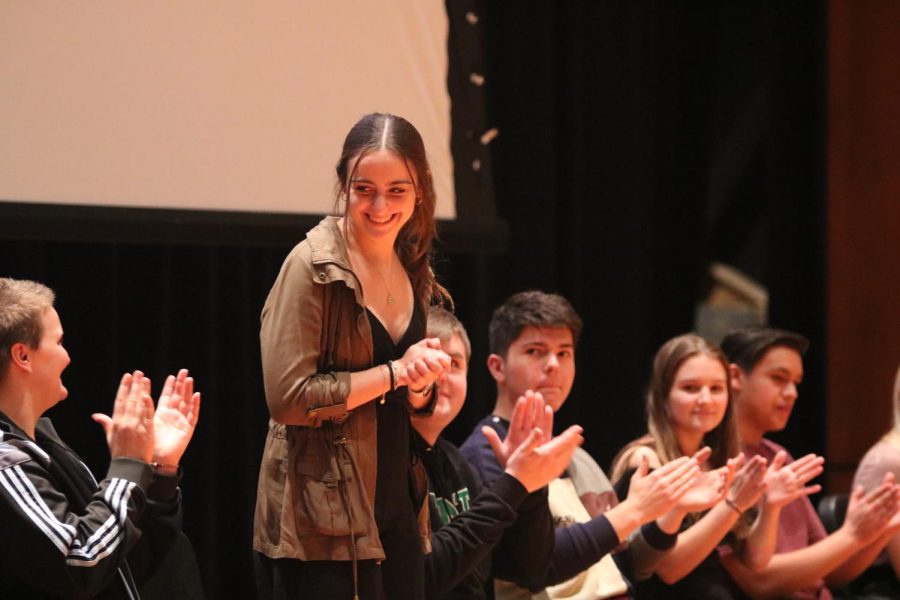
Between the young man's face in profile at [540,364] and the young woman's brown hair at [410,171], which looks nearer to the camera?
the young woman's brown hair at [410,171]

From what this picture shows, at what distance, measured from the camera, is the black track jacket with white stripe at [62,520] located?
6.42ft

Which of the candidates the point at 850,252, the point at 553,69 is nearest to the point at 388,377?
the point at 553,69

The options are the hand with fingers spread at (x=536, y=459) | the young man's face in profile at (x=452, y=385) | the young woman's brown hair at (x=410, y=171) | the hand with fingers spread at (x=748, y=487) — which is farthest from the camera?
the hand with fingers spread at (x=748, y=487)

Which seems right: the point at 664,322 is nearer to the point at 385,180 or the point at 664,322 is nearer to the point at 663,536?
the point at 663,536

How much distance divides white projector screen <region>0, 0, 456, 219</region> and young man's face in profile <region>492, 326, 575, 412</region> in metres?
0.71

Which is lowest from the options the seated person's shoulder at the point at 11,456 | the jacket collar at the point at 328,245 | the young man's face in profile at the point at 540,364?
the seated person's shoulder at the point at 11,456

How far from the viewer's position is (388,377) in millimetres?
2057

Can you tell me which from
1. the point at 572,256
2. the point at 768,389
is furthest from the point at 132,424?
the point at 572,256

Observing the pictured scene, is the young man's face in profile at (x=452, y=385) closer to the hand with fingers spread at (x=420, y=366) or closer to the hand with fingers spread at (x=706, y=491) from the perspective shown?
the hand with fingers spread at (x=706, y=491)

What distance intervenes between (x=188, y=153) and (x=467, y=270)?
4.05 ft

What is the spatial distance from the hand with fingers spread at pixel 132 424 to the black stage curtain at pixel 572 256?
3.92ft

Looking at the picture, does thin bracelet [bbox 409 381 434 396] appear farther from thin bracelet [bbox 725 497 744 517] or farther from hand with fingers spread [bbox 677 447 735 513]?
thin bracelet [bbox 725 497 744 517]

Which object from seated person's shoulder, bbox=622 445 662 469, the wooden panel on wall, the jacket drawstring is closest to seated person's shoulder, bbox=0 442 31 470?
the jacket drawstring

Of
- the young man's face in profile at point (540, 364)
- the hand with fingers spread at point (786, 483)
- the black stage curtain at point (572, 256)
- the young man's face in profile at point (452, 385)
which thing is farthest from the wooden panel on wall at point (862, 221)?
the young man's face in profile at point (452, 385)
